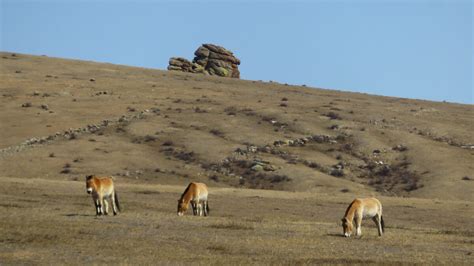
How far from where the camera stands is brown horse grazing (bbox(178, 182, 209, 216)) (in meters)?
34.9

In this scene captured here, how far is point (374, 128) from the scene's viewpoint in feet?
274

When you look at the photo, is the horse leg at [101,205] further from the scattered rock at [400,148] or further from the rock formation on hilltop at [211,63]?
the rock formation on hilltop at [211,63]

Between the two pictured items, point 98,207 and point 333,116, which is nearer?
point 98,207

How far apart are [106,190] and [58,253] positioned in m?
10.7

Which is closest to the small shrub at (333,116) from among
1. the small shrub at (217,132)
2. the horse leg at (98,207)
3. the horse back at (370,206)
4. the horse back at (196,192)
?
the small shrub at (217,132)

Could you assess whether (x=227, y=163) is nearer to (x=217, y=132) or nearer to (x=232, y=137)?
(x=232, y=137)

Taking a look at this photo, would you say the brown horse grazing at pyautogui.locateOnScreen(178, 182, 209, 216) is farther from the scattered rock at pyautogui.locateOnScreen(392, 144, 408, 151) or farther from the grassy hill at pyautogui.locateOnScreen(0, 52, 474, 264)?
the scattered rock at pyautogui.locateOnScreen(392, 144, 408, 151)

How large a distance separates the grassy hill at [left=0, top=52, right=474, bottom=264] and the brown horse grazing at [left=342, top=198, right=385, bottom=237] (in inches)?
25.6

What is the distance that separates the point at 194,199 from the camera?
35500mm

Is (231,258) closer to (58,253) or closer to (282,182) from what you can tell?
(58,253)

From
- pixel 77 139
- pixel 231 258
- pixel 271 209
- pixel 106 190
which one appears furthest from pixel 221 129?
pixel 231 258

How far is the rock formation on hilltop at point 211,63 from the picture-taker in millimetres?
138000

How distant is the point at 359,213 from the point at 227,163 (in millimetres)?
41199

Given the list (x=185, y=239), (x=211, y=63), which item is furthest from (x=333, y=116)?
(x=185, y=239)
